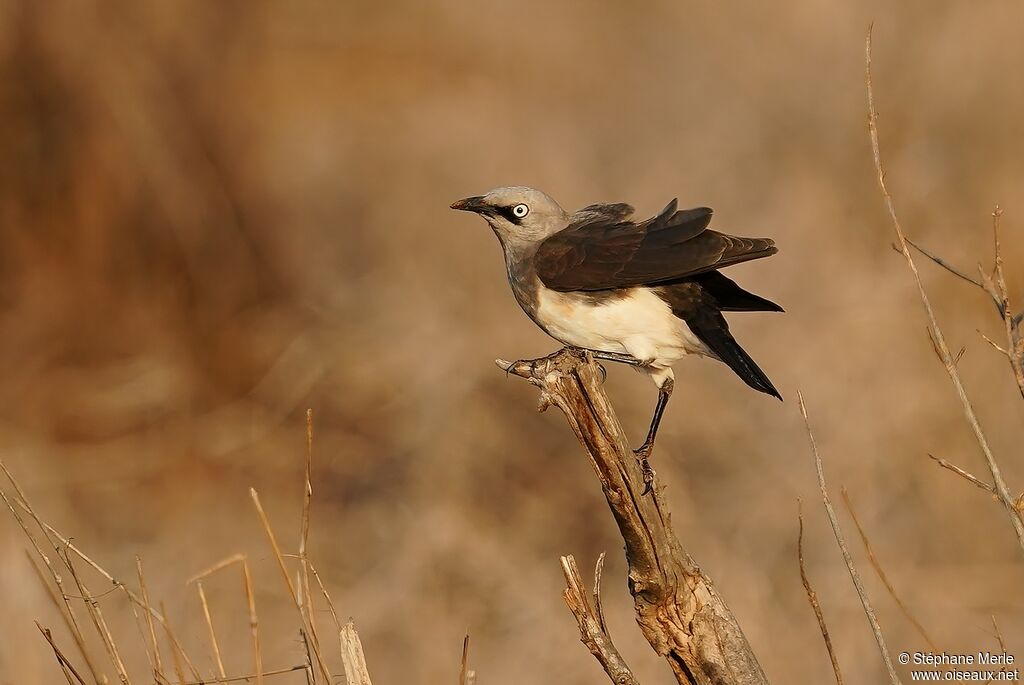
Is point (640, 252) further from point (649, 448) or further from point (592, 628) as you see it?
point (592, 628)

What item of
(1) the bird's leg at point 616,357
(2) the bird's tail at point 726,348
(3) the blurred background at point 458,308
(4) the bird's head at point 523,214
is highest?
(4) the bird's head at point 523,214

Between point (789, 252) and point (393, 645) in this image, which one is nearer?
point (393, 645)

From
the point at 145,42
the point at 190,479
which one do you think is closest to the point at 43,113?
the point at 145,42

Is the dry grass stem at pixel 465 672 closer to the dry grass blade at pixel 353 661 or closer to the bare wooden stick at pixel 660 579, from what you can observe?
the dry grass blade at pixel 353 661

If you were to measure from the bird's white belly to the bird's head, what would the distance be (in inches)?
16.8

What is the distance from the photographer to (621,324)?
16.3ft

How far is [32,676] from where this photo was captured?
746 cm

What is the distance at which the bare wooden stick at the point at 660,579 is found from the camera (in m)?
3.91

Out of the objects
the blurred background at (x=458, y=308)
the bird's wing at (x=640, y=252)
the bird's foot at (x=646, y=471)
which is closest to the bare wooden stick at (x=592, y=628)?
the bird's foot at (x=646, y=471)

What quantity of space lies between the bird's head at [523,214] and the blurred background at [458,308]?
3.37 m

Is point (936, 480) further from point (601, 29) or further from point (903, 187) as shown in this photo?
point (601, 29)

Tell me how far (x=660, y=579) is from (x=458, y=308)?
256 inches

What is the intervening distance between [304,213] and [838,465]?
550 cm

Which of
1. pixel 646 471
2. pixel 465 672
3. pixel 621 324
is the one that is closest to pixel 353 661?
pixel 465 672
